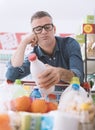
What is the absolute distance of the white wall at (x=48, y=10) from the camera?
3.77 m

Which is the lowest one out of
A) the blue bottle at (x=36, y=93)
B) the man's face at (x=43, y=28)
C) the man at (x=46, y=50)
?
the blue bottle at (x=36, y=93)

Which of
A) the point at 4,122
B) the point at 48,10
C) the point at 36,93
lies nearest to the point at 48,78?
the point at 36,93

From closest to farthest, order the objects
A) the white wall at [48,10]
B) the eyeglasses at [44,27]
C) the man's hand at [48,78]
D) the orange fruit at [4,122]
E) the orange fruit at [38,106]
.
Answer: the orange fruit at [4,122] < the orange fruit at [38,106] < the man's hand at [48,78] < the eyeglasses at [44,27] < the white wall at [48,10]

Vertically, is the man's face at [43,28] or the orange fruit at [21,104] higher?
the man's face at [43,28]

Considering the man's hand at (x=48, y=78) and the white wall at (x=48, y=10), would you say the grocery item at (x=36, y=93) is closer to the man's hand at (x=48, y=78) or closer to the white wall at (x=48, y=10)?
the man's hand at (x=48, y=78)

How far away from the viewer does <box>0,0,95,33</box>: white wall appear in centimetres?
377

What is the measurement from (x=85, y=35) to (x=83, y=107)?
210 centimetres

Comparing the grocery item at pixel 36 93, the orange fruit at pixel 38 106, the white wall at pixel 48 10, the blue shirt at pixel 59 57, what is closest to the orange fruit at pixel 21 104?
the orange fruit at pixel 38 106

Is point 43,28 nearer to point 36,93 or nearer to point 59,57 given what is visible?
point 59,57

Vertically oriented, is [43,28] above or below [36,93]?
above

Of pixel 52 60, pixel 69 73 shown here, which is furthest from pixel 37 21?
pixel 69 73

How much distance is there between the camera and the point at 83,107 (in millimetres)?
761

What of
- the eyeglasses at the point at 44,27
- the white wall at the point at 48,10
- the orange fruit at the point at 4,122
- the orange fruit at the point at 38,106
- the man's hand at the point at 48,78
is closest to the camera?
the orange fruit at the point at 4,122

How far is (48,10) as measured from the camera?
3.97 meters
